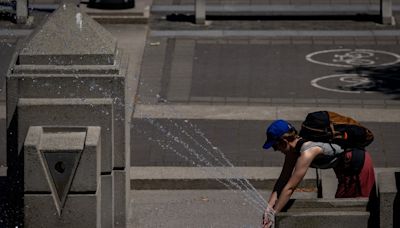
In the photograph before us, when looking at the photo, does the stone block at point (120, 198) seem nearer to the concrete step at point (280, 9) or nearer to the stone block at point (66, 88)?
the stone block at point (66, 88)

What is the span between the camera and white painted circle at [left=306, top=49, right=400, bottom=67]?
17.8 m

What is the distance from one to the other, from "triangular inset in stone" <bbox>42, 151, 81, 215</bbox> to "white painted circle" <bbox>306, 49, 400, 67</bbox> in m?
8.74

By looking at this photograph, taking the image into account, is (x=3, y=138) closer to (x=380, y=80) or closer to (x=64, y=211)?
(x=64, y=211)

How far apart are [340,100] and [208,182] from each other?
13.5 ft

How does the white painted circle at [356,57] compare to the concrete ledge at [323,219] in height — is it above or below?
below

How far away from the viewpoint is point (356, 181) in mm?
9336

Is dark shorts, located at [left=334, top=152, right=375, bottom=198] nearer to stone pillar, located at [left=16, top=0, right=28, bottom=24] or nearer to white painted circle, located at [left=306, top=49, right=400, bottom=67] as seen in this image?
white painted circle, located at [left=306, top=49, right=400, bottom=67]

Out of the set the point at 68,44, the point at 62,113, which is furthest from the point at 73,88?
the point at 68,44

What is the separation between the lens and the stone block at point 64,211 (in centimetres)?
952

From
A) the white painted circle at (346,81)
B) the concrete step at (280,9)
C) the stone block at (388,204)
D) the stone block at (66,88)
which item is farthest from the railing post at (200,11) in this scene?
the stone block at (388,204)

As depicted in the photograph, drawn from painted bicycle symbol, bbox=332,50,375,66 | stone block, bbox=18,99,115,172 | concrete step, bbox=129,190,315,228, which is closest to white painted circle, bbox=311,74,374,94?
painted bicycle symbol, bbox=332,50,375,66

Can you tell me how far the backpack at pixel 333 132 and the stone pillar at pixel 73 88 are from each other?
1.63 m

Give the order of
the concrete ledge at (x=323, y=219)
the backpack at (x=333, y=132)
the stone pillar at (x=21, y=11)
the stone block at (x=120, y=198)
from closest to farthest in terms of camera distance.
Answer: the concrete ledge at (x=323, y=219)
the backpack at (x=333, y=132)
the stone block at (x=120, y=198)
the stone pillar at (x=21, y=11)

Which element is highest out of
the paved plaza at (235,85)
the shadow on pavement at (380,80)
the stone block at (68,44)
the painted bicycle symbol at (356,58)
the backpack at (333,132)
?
the stone block at (68,44)
